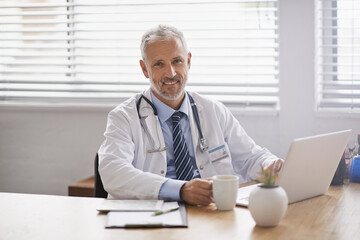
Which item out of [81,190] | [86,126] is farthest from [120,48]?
[81,190]

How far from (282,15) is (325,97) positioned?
0.56m

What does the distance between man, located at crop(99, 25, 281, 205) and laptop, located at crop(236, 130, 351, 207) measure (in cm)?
24

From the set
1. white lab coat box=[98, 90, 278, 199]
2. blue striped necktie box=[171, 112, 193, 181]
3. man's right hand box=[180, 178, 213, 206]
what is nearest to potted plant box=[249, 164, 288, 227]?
man's right hand box=[180, 178, 213, 206]

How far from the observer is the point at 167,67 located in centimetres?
250

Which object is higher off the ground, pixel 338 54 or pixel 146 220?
pixel 338 54

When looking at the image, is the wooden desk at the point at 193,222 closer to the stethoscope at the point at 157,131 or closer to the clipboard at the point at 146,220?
the clipboard at the point at 146,220

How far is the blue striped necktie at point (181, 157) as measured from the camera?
239 centimetres

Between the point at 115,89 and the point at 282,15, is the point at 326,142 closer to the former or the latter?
the point at 282,15

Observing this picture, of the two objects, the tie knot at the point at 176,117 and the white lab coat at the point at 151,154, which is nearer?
the white lab coat at the point at 151,154

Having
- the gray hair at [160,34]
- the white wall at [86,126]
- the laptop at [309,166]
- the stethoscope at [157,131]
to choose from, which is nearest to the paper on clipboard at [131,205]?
the laptop at [309,166]

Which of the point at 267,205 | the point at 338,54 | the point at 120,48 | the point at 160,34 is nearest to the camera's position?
the point at 267,205

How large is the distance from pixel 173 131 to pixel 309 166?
76cm

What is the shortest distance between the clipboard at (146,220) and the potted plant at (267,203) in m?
0.22

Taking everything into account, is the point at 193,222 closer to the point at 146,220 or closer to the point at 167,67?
the point at 146,220
